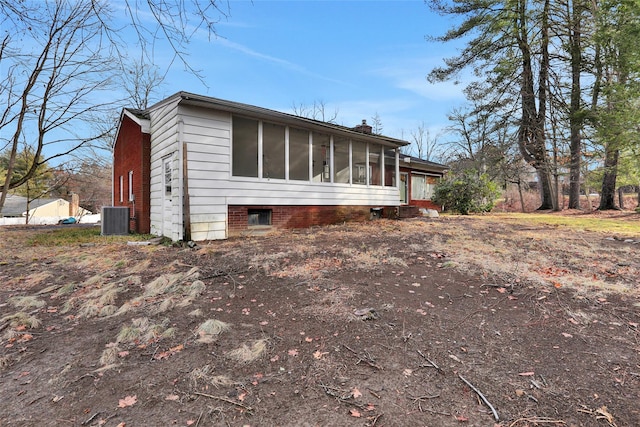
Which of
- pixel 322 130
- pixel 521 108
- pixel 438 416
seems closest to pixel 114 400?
pixel 438 416

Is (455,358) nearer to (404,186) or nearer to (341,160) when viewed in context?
(341,160)

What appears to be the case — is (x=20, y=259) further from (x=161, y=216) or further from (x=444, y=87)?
(x=444, y=87)

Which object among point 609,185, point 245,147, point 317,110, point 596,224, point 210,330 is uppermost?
point 317,110

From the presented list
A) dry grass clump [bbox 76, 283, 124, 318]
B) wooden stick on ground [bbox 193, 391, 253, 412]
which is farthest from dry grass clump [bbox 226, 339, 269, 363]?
dry grass clump [bbox 76, 283, 124, 318]

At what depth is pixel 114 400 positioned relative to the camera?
78.6 inches

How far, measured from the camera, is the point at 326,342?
8.91 ft

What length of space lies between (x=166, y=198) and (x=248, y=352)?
699 cm

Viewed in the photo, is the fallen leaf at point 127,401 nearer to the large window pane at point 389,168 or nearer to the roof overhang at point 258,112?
the roof overhang at point 258,112

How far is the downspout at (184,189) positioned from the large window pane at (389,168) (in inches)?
299

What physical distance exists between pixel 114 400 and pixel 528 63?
70.0 feet

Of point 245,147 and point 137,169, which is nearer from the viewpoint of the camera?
point 245,147

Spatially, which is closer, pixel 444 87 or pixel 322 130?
pixel 322 130

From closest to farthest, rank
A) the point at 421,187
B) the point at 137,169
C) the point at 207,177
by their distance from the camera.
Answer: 1. the point at 207,177
2. the point at 137,169
3. the point at 421,187

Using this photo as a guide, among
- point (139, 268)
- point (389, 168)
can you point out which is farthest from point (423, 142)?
point (139, 268)
